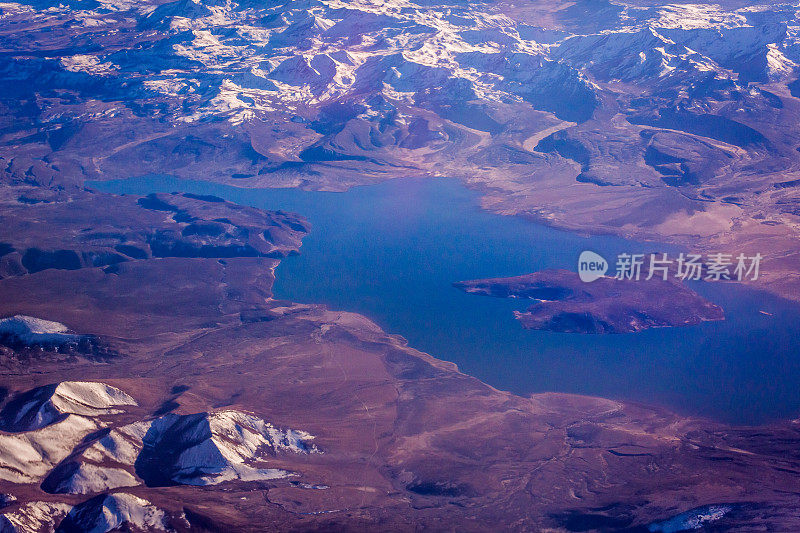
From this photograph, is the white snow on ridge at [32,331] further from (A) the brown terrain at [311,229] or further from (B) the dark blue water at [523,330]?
A: (B) the dark blue water at [523,330]

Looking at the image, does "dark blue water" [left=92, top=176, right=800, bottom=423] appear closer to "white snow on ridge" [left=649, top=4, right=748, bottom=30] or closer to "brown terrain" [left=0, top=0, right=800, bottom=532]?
"brown terrain" [left=0, top=0, right=800, bottom=532]

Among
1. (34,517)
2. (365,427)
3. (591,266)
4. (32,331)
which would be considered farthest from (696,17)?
(34,517)

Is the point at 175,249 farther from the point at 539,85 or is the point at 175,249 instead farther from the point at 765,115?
the point at 765,115

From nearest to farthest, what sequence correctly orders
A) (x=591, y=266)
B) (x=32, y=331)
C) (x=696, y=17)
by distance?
(x=32, y=331)
(x=591, y=266)
(x=696, y=17)

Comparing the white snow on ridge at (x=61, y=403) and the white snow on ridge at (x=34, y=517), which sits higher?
the white snow on ridge at (x=34, y=517)

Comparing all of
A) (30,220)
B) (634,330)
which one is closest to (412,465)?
(634,330)

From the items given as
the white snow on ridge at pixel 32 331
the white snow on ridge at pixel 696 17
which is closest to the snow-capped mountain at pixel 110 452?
the white snow on ridge at pixel 32 331

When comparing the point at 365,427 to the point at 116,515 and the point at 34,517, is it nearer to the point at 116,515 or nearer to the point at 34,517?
the point at 116,515

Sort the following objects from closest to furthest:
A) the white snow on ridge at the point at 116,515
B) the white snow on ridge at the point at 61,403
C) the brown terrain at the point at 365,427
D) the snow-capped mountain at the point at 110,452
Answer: the white snow on ridge at the point at 116,515, the snow-capped mountain at the point at 110,452, the brown terrain at the point at 365,427, the white snow on ridge at the point at 61,403

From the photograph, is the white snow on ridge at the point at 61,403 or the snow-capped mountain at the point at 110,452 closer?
the snow-capped mountain at the point at 110,452

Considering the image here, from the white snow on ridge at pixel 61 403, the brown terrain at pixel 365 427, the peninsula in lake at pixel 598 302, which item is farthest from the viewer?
the peninsula in lake at pixel 598 302

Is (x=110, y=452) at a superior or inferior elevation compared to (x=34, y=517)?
inferior
